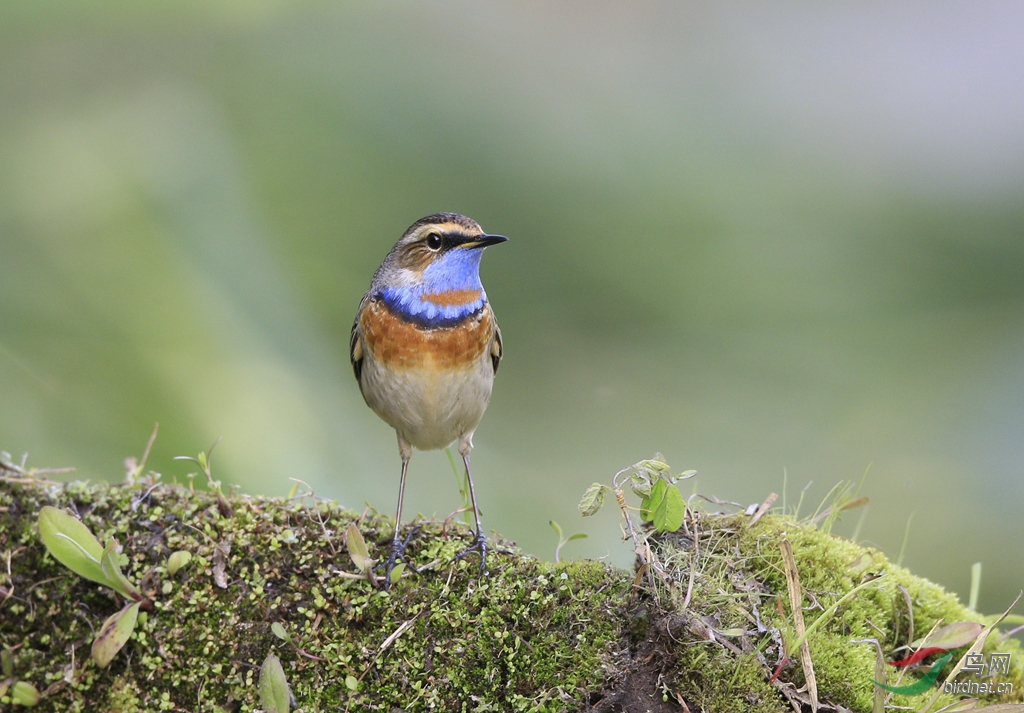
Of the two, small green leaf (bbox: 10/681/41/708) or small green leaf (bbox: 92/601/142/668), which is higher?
small green leaf (bbox: 92/601/142/668)

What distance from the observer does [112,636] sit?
7.11ft

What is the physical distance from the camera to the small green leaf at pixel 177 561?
2.31 meters

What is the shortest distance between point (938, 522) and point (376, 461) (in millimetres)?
3447

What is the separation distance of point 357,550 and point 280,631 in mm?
312

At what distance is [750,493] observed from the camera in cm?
453

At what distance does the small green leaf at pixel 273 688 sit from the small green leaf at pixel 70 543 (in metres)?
0.52

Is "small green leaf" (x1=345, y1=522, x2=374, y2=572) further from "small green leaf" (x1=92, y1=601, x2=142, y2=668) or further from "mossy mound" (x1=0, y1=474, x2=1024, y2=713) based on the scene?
"small green leaf" (x1=92, y1=601, x2=142, y2=668)

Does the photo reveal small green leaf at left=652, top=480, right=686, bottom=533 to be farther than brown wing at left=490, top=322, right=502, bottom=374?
No

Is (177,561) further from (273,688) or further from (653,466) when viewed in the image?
(653,466)

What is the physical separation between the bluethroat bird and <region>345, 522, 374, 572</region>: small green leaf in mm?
815

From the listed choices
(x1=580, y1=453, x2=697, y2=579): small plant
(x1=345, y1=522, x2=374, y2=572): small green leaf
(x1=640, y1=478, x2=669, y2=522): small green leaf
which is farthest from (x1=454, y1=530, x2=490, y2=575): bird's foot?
(x1=640, y1=478, x2=669, y2=522): small green leaf

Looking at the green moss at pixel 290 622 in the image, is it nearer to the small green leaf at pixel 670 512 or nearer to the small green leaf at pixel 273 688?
the small green leaf at pixel 273 688

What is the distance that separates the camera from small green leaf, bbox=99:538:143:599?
2193 mm

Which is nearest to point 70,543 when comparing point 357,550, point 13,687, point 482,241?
point 13,687
